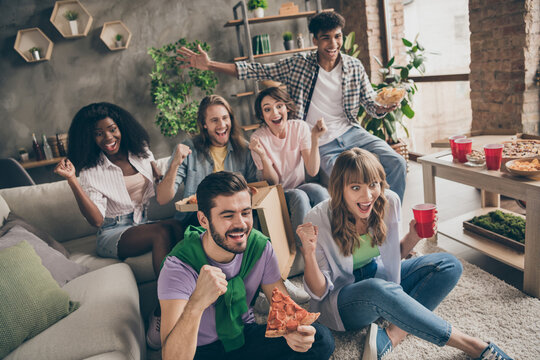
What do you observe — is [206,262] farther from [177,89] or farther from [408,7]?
[408,7]

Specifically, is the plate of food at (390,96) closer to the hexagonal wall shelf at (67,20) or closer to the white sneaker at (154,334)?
the white sneaker at (154,334)

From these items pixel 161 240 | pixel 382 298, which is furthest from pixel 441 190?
pixel 161 240

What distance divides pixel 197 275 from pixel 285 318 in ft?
1.21

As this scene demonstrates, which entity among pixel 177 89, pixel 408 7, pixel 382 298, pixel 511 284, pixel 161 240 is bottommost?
pixel 511 284

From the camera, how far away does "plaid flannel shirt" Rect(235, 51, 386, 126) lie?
2.81 metres

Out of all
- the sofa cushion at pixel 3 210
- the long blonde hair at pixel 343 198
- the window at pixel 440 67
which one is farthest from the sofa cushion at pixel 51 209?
the window at pixel 440 67

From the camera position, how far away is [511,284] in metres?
2.01

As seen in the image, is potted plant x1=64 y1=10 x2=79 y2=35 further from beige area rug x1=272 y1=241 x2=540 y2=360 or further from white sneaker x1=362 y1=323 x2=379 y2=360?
white sneaker x1=362 y1=323 x2=379 y2=360

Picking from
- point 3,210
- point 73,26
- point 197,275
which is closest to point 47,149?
point 73,26

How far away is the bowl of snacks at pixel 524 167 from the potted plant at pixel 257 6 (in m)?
3.45

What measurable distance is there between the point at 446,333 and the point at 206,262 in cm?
94

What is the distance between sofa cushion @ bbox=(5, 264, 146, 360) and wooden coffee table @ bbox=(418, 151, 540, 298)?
5.93 ft

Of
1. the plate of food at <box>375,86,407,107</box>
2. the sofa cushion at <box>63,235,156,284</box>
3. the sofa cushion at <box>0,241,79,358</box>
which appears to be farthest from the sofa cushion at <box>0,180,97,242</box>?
the plate of food at <box>375,86,407,107</box>

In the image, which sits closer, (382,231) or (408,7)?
(382,231)
